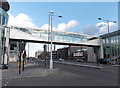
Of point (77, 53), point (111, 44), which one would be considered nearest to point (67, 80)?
point (111, 44)

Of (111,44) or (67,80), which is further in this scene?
(111,44)

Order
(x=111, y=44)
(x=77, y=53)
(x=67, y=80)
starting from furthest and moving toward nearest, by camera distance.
A: 1. (x=77, y=53)
2. (x=111, y=44)
3. (x=67, y=80)

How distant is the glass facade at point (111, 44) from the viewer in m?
44.0

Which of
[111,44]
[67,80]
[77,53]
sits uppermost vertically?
[111,44]

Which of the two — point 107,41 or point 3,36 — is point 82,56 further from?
point 3,36

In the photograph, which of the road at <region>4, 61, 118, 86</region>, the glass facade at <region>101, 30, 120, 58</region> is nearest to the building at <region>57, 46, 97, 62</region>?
the glass facade at <region>101, 30, 120, 58</region>

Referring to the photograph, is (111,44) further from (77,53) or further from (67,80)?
(77,53)

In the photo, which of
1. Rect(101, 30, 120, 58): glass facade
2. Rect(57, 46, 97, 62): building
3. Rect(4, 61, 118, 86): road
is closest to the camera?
Rect(4, 61, 118, 86): road

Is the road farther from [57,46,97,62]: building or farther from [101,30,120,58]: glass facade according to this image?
[57,46,97,62]: building

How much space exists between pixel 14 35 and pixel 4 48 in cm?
581

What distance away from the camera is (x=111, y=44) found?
46875mm

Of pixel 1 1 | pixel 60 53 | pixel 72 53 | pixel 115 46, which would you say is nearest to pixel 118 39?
pixel 115 46

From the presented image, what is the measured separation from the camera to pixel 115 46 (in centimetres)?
4475

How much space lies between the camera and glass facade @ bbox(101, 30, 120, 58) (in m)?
44.0
